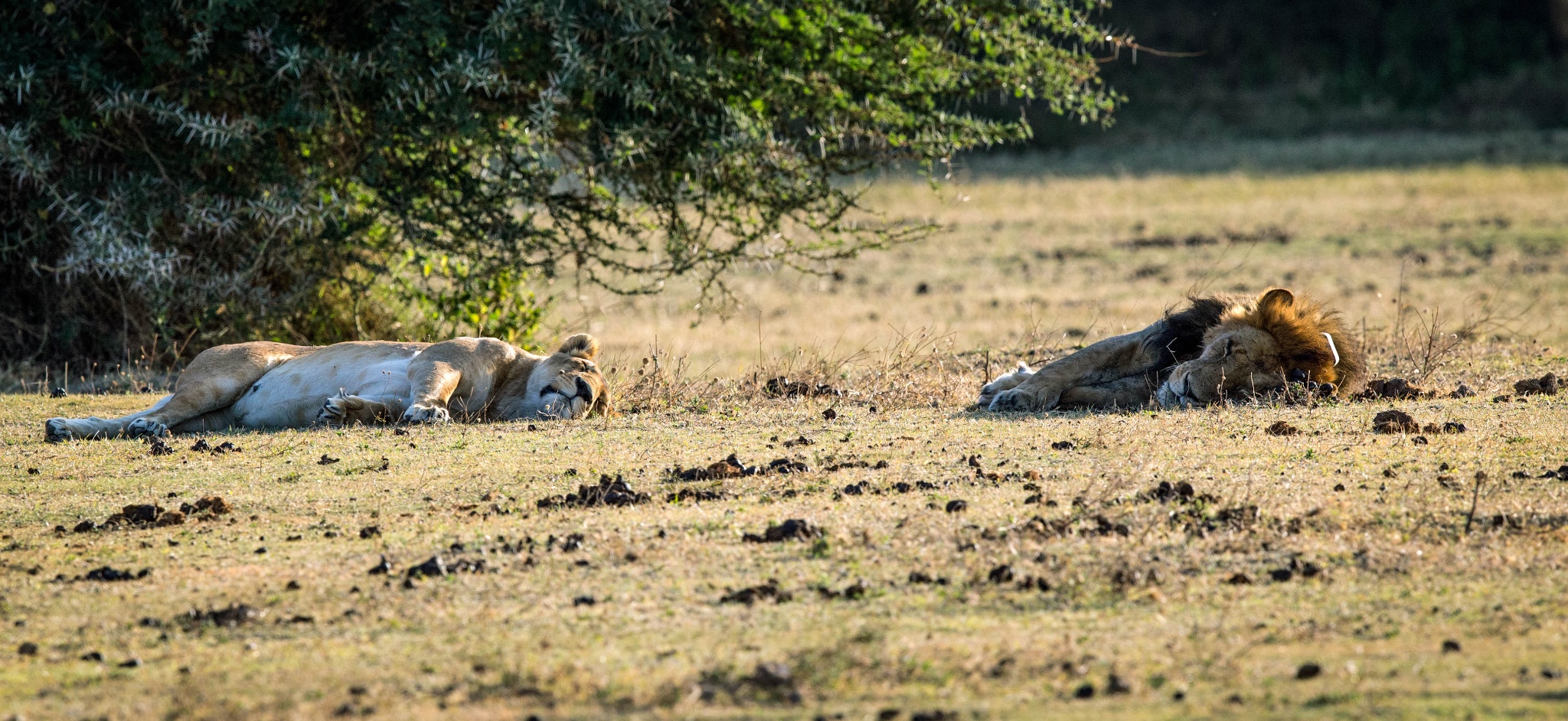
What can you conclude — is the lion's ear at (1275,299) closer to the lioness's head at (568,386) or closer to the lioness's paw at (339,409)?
the lioness's head at (568,386)

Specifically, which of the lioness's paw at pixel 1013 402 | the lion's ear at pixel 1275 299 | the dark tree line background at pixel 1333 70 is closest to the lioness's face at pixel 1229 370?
the lion's ear at pixel 1275 299

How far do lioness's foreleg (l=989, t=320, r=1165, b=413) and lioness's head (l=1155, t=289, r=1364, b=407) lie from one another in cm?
39

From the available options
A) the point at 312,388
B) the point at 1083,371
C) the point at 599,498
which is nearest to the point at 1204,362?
the point at 1083,371

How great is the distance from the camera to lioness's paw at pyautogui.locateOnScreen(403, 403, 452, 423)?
857cm

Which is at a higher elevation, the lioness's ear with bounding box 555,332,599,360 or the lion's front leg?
the lioness's ear with bounding box 555,332,599,360

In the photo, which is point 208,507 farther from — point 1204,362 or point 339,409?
point 1204,362

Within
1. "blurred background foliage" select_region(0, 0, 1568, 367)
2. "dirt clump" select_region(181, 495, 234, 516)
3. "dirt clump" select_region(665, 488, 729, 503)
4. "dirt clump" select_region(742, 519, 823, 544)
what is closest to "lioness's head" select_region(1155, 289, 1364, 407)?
"blurred background foliage" select_region(0, 0, 1568, 367)

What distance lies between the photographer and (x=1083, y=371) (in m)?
9.14

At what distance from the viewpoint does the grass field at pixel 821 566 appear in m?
4.19

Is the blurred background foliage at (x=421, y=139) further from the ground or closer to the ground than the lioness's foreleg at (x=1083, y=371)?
further from the ground

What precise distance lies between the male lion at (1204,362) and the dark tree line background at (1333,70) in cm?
3304

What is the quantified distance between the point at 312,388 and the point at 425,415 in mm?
832

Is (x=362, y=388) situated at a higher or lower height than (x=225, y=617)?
higher

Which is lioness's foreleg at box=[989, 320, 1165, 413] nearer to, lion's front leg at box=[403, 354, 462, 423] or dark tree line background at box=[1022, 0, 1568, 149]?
lion's front leg at box=[403, 354, 462, 423]
